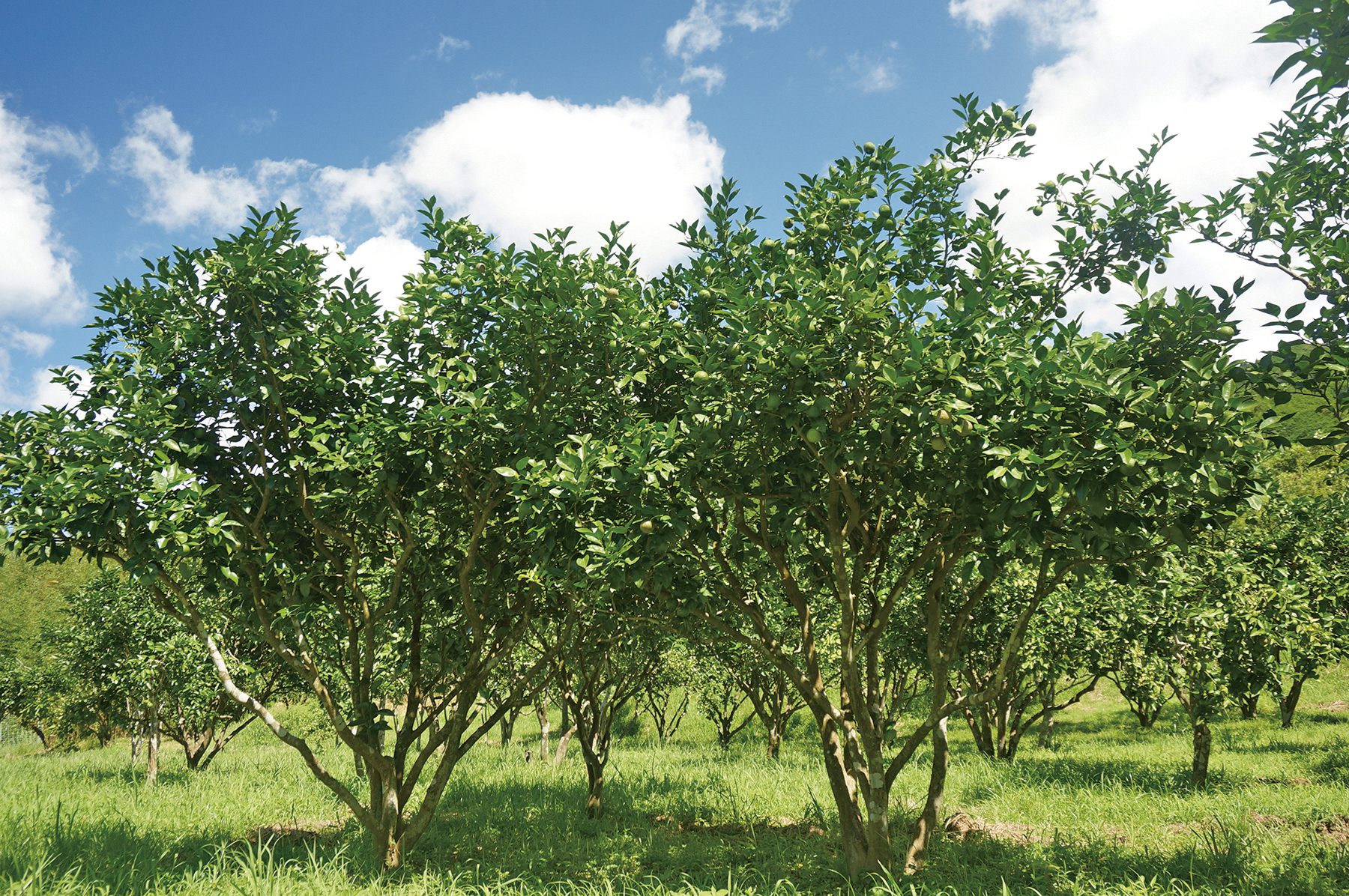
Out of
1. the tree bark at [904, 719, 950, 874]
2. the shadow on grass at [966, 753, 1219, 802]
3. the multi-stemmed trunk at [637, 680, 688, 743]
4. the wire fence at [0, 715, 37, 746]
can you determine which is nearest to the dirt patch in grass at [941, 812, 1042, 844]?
the shadow on grass at [966, 753, 1219, 802]

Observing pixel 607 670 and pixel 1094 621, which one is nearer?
pixel 607 670

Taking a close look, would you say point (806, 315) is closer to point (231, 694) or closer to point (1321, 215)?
point (1321, 215)

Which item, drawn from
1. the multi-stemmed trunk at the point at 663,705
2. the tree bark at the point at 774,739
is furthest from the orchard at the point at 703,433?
the multi-stemmed trunk at the point at 663,705

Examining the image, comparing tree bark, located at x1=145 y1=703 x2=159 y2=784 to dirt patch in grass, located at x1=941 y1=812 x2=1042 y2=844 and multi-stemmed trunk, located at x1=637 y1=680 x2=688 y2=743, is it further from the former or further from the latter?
dirt patch in grass, located at x1=941 y1=812 x2=1042 y2=844

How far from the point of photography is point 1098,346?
15.3 feet

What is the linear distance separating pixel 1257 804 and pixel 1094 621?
3791mm

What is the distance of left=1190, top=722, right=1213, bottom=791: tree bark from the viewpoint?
1196 centimetres

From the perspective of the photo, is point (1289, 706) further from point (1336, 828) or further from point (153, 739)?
point (153, 739)

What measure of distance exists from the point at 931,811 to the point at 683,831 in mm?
3760

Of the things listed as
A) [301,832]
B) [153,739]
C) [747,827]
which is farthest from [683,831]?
[153,739]

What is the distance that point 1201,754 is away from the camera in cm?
1217

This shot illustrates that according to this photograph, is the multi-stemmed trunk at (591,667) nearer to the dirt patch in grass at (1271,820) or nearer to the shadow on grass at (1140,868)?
the shadow on grass at (1140,868)

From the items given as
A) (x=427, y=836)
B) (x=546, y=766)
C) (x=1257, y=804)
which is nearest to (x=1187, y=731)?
(x=1257, y=804)

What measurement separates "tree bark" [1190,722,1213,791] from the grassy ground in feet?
1.31
